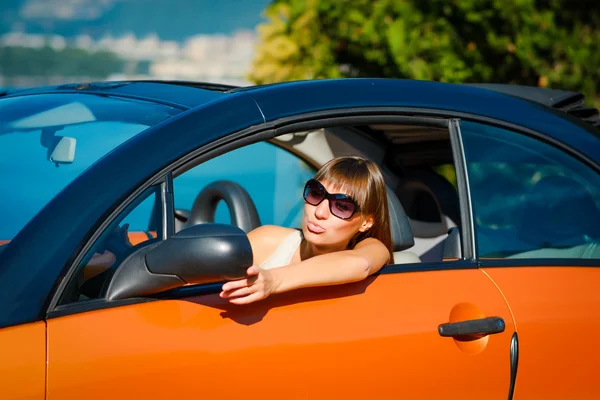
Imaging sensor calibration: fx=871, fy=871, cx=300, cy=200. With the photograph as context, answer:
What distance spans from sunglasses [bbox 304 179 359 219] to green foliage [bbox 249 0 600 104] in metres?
Result: 4.24

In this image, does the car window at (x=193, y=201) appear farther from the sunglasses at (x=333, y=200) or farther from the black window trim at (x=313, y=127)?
the sunglasses at (x=333, y=200)

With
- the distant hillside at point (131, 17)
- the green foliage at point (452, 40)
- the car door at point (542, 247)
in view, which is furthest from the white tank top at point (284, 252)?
the distant hillside at point (131, 17)

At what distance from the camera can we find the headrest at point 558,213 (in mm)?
2711

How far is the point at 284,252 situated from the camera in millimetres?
2699

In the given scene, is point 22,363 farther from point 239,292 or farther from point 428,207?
point 428,207

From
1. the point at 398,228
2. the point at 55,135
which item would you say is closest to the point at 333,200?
the point at 398,228

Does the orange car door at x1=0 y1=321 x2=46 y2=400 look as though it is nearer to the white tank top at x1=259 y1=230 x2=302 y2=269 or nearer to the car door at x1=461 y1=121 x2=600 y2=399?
the white tank top at x1=259 y1=230 x2=302 y2=269

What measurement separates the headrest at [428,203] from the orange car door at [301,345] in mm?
1014

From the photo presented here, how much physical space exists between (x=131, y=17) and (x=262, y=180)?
21.3ft

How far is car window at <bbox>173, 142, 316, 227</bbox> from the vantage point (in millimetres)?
3906

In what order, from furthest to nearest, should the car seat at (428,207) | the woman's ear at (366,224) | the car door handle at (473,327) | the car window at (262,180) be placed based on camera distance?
the car window at (262,180), the car seat at (428,207), the woman's ear at (366,224), the car door handle at (473,327)

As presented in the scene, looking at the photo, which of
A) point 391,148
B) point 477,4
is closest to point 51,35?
point 477,4

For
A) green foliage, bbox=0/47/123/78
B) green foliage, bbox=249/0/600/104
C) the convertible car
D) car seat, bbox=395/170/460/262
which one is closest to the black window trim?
the convertible car

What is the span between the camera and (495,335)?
7.58 ft
